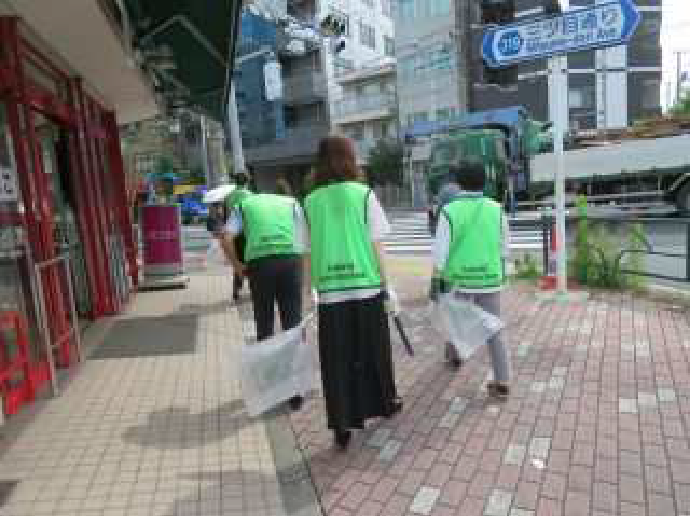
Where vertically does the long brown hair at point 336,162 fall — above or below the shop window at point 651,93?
below

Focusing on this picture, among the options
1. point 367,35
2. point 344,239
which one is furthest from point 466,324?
point 367,35

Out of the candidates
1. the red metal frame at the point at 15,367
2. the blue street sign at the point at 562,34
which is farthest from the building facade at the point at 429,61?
the red metal frame at the point at 15,367

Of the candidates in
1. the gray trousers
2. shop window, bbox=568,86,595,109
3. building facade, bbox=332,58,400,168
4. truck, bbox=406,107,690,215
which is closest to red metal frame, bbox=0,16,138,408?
the gray trousers

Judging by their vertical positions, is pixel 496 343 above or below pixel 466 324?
below

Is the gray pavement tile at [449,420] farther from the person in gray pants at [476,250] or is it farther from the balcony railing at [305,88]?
the balcony railing at [305,88]

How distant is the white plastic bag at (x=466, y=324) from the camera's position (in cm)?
403

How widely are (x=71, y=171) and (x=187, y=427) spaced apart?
15.1 feet

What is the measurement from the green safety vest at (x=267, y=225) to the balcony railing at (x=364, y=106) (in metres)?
36.5

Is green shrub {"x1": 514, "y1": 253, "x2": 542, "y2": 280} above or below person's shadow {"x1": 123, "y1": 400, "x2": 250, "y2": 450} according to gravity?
above

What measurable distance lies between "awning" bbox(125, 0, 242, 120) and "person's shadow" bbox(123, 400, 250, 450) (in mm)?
4131

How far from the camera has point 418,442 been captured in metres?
3.63

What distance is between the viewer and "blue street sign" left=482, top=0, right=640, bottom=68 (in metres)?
5.68

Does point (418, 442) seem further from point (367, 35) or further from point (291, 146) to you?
point (367, 35)

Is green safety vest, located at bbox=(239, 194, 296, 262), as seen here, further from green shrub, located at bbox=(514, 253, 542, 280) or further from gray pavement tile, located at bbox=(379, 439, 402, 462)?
green shrub, located at bbox=(514, 253, 542, 280)
